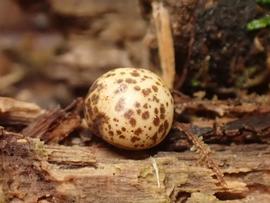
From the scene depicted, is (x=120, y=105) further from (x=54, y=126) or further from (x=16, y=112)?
(x=16, y=112)

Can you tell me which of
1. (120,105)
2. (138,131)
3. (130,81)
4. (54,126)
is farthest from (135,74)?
(54,126)

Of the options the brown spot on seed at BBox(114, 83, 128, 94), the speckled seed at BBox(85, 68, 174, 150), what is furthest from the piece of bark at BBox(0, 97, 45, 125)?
the brown spot on seed at BBox(114, 83, 128, 94)

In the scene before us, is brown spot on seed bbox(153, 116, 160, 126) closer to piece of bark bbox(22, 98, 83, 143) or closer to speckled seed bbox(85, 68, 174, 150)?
speckled seed bbox(85, 68, 174, 150)

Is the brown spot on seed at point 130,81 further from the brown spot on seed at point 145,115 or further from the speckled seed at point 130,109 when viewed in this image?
the brown spot on seed at point 145,115

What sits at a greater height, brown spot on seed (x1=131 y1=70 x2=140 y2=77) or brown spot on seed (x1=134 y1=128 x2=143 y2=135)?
brown spot on seed (x1=131 y1=70 x2=140 y2=77)

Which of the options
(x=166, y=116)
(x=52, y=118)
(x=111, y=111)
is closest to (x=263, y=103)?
(x=166, y=116)

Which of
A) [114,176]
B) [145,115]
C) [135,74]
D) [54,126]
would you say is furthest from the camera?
[54,126]

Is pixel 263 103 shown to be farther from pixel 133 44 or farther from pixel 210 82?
pixel 133 44
